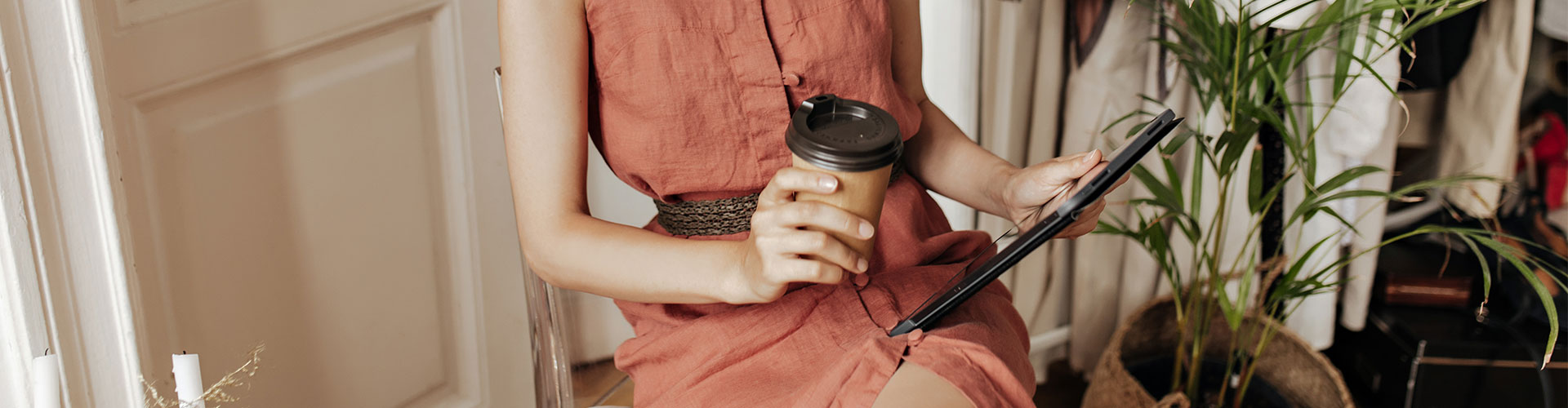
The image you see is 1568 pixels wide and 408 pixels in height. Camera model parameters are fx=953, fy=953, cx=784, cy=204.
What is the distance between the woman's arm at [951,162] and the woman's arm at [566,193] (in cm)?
29

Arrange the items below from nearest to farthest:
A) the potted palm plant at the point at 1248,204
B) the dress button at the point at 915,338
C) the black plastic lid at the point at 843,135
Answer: the black plastic lid at the point at 843,135
the dress button at the point at 915,338
the potted palm plant at the point at 1248,204

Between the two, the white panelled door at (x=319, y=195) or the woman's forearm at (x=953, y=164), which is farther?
the white panelled door at (x=319, y=195)

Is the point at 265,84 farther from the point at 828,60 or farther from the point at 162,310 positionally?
the point at 828,60

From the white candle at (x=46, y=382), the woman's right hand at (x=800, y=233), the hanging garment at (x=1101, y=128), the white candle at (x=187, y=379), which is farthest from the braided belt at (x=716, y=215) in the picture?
the hanging garment at (x=1101, y=128)

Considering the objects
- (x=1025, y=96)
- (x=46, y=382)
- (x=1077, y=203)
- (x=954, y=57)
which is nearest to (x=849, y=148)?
(x=1077, y=203)

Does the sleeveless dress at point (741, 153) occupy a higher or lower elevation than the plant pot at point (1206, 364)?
higher

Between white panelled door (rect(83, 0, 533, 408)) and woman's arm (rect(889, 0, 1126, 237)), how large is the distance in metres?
0.75

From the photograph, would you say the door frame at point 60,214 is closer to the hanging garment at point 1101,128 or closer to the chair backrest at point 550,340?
the chair backrest at point 550,340

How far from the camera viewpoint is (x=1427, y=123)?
1.94m

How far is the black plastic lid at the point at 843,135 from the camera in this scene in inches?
22.6

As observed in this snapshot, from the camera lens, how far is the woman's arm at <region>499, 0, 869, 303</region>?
75 centimetres

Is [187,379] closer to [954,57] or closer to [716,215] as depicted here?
[716,215]

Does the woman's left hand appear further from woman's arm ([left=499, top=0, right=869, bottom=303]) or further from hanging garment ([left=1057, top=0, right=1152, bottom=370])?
hanging garment ([left=1057, top=0, right=1152, bottom=370])

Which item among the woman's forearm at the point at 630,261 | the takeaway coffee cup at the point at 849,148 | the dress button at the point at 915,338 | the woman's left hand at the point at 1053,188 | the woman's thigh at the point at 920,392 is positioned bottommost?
the woman's thigh at the point at 920,392
